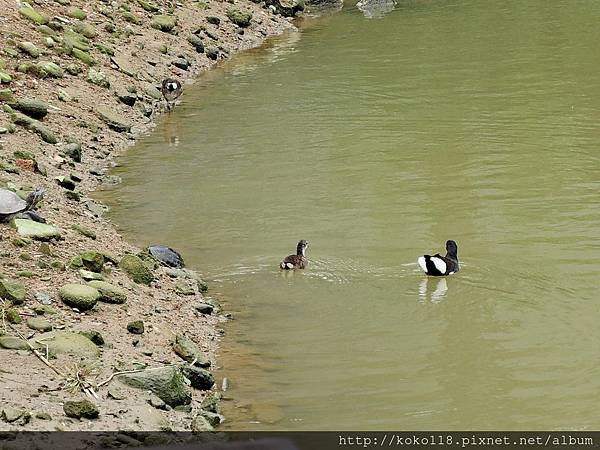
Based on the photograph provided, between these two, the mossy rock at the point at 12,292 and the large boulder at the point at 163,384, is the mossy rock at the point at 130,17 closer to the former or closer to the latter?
the mossy rock at the point at 12,292

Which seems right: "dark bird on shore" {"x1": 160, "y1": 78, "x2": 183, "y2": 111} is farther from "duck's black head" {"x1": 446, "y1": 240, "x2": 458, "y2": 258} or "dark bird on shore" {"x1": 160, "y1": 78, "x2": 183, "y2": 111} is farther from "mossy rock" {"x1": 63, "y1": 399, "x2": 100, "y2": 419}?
"mossy rock" {"x1": 63, "y1": 399, "x2": 100, "y2": 419}

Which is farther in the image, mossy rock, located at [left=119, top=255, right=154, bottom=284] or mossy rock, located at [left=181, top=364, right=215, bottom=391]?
mossy rock, located at [left=119, top=255, right=154, bottom=284]

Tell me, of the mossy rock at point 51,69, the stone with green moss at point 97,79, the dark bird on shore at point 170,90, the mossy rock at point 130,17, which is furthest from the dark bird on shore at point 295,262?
the mossy rock at point 130,17

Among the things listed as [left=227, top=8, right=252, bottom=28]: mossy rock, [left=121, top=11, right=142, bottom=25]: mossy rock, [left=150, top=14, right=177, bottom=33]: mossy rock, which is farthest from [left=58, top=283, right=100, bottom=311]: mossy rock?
[left=227, top=8, right=252, bottom=28]: mossy rock

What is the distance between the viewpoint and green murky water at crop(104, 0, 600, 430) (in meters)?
9.52

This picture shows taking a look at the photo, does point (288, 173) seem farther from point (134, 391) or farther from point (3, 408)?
point (3, 408)

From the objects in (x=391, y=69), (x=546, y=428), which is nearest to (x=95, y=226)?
(x=546, y=428)

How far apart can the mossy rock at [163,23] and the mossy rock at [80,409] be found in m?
18.2

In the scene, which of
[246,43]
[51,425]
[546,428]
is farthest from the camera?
[246,43]

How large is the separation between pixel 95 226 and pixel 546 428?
687 cm

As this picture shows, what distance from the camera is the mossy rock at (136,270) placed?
11617 millimetres

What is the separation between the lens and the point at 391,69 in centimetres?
2364

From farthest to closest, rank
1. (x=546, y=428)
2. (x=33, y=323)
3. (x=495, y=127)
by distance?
(x=495, y=127), (x=33, y=323), (x=546, y=428)

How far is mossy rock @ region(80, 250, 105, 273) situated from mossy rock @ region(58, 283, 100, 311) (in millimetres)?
692
